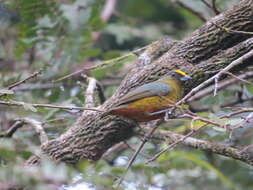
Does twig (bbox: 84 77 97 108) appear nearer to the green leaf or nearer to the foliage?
the foliage

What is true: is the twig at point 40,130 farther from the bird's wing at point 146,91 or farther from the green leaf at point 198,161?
the green leaf at point 198,161

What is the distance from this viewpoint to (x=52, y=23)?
5387 mm

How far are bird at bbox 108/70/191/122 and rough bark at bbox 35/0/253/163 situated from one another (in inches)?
4.9

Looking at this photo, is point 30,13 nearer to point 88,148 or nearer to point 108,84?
point 108,84

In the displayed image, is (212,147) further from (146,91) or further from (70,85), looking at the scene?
(70,85)

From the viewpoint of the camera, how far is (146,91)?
3.49m

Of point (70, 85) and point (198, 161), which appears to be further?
point (70, 85)

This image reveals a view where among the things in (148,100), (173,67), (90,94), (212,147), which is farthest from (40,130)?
(212,147)

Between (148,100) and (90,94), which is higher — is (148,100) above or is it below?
above

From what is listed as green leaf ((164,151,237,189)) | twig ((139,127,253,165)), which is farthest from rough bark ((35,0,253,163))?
green leaf ((164,151,237,189))

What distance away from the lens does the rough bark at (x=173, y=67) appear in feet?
11.5

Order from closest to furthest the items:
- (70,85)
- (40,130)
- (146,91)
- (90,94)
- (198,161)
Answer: (198,161), (146,91), (40,130), (90,94), (70,85)

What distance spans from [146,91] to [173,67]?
14.0 inches

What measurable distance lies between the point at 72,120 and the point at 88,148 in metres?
0.88
